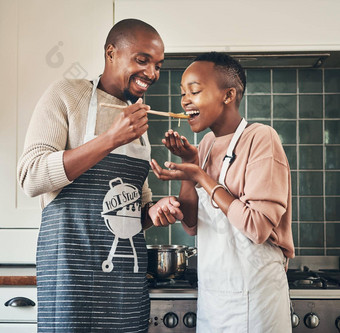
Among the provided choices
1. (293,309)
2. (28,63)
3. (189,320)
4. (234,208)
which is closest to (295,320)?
(293,309)

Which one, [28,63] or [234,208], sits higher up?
[28,63]

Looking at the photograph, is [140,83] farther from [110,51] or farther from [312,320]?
[312,320]

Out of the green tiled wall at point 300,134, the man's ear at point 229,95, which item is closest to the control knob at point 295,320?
the green tiled wall at point 300,134

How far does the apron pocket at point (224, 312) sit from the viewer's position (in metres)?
1.29

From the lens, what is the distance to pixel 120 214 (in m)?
1.36

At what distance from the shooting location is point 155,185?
7.73ft

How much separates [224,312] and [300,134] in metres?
1.28

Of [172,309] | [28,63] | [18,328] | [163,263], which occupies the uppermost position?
[28,63]

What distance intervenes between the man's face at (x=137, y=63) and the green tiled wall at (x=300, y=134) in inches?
36.5

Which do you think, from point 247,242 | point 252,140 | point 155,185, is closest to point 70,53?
point 155,185

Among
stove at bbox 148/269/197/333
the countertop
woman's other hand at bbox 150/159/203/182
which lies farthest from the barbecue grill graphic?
the countertop

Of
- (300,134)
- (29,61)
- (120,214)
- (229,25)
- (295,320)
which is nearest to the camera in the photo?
(120,214)

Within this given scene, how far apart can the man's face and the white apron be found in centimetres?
33

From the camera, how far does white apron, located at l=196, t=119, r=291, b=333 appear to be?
1.29 m
